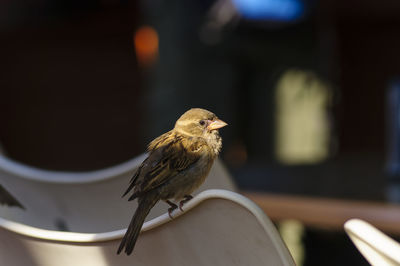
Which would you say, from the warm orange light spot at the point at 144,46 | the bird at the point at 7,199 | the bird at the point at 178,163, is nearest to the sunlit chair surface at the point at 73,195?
the bird at the point at 7,199

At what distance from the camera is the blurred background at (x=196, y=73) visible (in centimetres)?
436

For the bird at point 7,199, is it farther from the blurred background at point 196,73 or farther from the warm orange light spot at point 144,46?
the warm orange light spot at point 144,46

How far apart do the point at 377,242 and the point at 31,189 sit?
2.30ft

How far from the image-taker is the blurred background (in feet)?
14.3

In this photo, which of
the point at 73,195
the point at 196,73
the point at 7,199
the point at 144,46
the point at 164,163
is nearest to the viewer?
the point at 164,163

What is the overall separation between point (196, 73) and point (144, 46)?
5.21ft

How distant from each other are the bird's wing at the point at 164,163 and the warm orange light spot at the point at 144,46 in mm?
4612

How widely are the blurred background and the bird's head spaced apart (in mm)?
3234

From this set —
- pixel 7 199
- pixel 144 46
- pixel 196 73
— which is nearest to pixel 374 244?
pixel 7 199

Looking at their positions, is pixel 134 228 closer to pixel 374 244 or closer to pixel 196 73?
pixel 374 244

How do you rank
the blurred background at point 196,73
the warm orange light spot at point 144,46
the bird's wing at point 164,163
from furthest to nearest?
1. the warm orange light spot at point 144,46
2. the blurred background at point 196,73
3. the bird's wing at point 164,163

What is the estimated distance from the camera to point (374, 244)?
1.86 feet

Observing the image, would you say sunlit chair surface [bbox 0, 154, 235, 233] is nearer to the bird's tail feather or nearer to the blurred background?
the bird's tail feather

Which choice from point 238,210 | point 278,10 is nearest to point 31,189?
point 238,210
